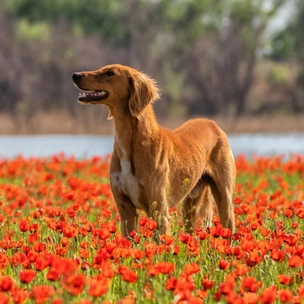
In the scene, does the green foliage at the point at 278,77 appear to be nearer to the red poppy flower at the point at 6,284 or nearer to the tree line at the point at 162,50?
the tree line at the point at 162,50

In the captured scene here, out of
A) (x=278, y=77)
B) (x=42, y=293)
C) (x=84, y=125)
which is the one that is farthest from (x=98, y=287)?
(x=278, y=77)

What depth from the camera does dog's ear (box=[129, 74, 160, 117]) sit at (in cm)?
636

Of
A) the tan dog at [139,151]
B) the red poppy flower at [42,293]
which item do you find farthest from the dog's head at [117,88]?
the red poppy flower at [42,293]

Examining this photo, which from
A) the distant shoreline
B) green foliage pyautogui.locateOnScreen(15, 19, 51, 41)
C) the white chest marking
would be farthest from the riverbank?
the white chest marking

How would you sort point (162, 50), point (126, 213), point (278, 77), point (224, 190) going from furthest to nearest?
1. point (162, 50)
2. point (278, 77)
3. point (224, 190)
4. point (126, 213)

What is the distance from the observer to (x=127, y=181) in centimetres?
617

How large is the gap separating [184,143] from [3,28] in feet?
130

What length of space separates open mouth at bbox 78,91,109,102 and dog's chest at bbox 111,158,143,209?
60 centimetres

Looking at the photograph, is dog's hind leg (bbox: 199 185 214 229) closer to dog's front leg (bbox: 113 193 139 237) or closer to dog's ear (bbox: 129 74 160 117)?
dog's front leg (bbox: 113 193 139 237)

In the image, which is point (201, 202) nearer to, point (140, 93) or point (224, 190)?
point (224, 190)

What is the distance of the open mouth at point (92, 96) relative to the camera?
6.24 metres

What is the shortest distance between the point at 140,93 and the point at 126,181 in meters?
0.84

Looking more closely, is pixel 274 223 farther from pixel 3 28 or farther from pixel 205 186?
pixel 3 28

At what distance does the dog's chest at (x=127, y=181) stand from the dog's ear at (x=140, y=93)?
482mm
